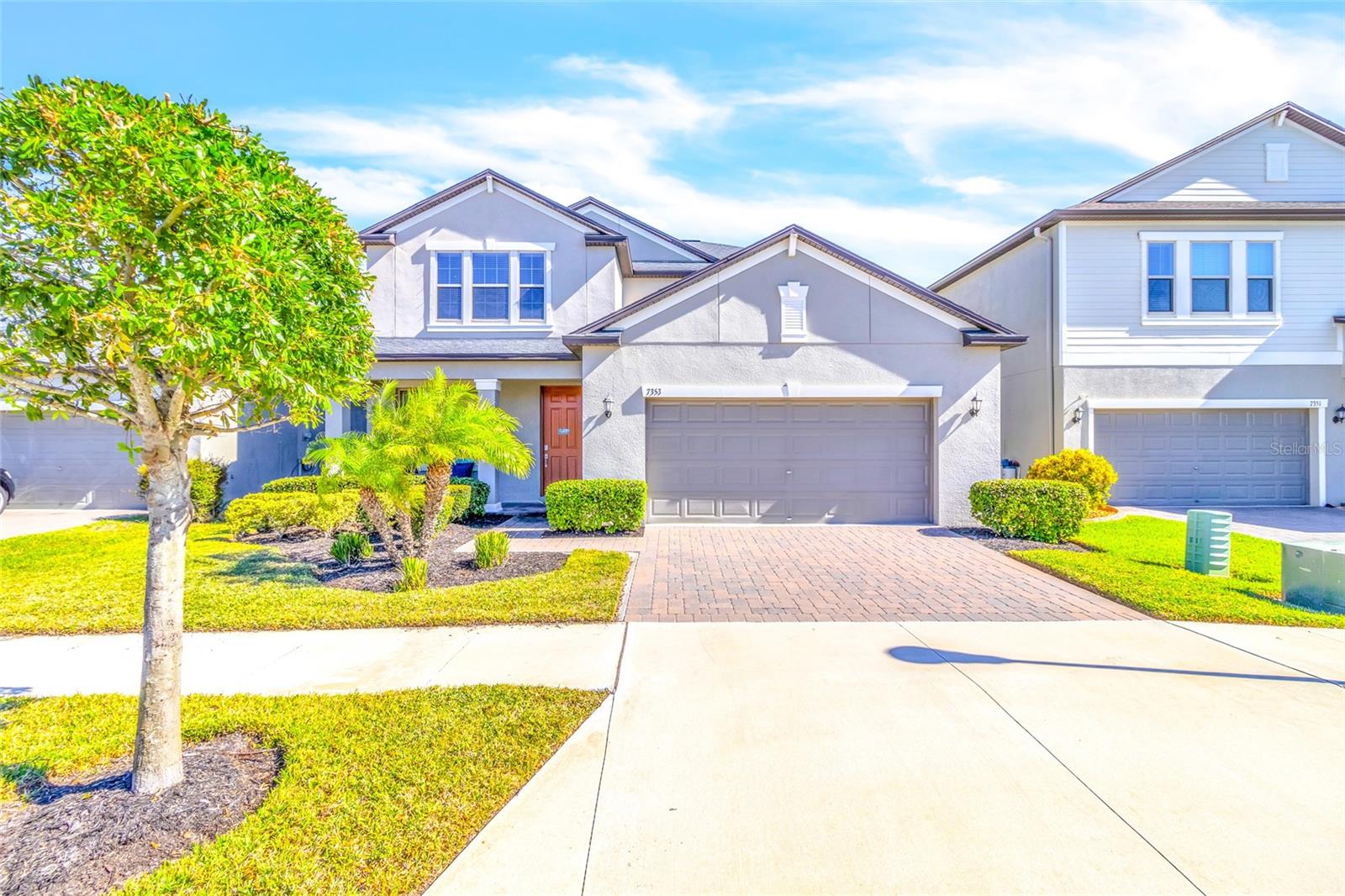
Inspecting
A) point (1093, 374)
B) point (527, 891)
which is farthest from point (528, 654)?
point (1093, 374)

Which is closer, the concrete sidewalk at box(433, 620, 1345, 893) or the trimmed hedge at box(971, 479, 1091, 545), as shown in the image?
the concrete sidewalk at box(433, 620, 1345, 893)

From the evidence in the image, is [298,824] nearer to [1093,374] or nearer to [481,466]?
[481,466]

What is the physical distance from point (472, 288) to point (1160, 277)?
50.4 feet

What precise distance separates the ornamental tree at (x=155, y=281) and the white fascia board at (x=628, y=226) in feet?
46.3

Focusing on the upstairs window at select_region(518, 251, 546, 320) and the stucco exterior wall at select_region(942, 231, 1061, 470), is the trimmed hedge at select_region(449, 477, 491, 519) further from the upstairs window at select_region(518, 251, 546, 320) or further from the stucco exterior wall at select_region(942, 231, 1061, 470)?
the stucco exterior wall at select_region(942, 231, 1061, 470)

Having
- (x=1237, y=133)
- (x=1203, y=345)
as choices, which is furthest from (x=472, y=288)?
(x=1237, y=133)

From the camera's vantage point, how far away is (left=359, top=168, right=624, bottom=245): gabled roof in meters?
14.1

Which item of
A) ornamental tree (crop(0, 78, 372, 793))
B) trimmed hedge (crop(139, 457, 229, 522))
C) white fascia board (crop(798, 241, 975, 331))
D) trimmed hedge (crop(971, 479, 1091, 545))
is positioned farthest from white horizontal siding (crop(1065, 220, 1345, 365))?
trimmed hedge (crop(139, 457, 229, 522))

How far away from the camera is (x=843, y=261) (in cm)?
1197

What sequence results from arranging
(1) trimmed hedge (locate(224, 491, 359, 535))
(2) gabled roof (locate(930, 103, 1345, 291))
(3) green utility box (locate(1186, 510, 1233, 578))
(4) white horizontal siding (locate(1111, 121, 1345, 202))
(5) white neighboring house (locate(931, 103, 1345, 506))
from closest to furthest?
(3) green utility box (locate(1186, 510, 1233, 578))
(1) trimmed hedge (locate(224, 491, 359, 535))
(2) gabled roof (locate(930, 103, 1345, 291))
(5) white neighboring house (locate(931, 103, 1345, 506))
(4) white horizontal siding (locate(1111, 121, 1345, 202))

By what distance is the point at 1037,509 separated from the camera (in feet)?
33.6

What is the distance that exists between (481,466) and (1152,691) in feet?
39.5

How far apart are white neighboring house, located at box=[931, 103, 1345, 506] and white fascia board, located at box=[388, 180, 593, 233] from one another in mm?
10719

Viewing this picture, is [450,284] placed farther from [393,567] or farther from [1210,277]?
[1210,277]
